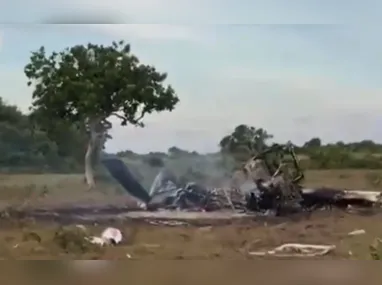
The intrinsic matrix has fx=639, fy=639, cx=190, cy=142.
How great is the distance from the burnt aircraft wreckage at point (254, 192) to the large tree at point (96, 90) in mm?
82

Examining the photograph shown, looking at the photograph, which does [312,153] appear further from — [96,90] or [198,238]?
[96,90]

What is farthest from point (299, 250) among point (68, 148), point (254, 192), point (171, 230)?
point (68, 148)

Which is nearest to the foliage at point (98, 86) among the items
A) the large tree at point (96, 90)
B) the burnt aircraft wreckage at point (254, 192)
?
the large tree at point (96, 90)

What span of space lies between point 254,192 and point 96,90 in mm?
370

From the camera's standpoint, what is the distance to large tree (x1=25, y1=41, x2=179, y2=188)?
126 centimetres

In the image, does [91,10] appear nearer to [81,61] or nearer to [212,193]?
[81,61]

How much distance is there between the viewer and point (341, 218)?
125 centimetres

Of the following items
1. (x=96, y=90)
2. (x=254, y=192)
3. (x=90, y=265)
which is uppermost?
(x=96, y=90)

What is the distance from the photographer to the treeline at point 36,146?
126 cm

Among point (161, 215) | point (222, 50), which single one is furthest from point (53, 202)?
point (222, 50)

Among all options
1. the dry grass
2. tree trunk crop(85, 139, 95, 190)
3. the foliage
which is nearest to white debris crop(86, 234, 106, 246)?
tree trunk crop(85, 139, 95, 190)

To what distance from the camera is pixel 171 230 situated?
1.25 meters

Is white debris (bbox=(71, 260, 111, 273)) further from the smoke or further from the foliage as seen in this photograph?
the foliage

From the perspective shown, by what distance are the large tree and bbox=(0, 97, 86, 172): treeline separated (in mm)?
21
